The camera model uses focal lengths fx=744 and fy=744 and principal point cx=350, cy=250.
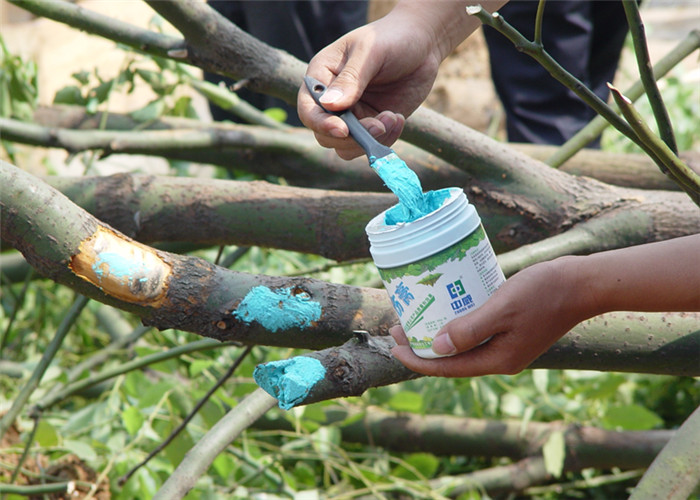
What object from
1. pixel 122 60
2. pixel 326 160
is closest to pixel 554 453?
pixel 326 160

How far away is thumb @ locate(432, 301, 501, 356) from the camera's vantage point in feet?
3.05

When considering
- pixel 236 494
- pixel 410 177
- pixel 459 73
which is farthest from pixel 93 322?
pixel 459 73

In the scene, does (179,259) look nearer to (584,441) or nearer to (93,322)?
(584,441)

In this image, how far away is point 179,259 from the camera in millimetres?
1093

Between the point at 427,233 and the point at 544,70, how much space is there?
6.95 ft

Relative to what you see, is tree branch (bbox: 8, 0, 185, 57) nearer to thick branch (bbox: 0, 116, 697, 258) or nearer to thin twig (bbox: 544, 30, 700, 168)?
thick branch (bbox: 0, 116, 697, 258)

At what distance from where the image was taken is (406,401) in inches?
73.8

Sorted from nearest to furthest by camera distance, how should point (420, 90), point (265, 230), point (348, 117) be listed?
1. point (348, 117)
2. point (420, 90)
3. point (265, 230)

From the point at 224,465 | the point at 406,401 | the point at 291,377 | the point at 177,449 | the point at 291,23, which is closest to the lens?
→ the point at 291,377

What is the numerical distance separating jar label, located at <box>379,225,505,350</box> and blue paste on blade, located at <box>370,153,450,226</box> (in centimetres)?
7

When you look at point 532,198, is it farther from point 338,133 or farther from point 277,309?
point 277,309

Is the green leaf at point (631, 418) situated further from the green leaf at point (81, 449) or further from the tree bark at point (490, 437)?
the green leaf at point (81, 449)

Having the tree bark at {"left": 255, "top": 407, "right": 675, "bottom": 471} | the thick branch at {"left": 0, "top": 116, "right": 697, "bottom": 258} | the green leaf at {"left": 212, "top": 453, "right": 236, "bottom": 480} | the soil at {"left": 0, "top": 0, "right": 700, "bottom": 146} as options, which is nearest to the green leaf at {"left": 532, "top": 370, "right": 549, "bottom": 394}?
the tree bark at {"left": 255, "top": 407, "right": 675, "bottom": 471}

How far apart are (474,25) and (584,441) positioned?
46.0 inches
